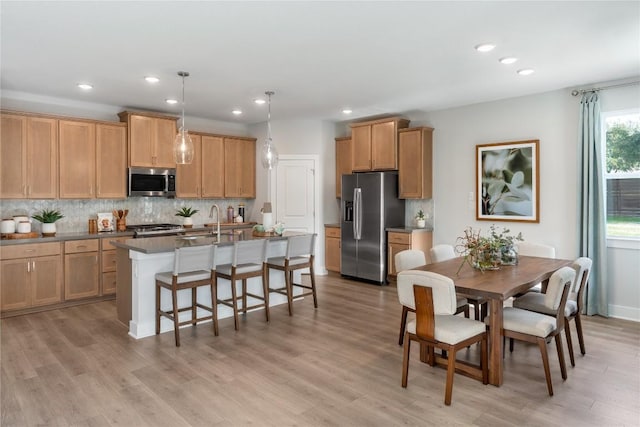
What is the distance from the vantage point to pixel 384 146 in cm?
673

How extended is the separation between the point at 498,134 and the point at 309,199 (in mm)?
3220

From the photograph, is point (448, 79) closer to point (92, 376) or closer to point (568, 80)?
point (568, 80)

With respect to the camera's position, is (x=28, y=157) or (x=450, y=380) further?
(x=28, y=157)

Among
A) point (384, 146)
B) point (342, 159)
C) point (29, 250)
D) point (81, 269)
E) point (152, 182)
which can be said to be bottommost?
point (81, 269)

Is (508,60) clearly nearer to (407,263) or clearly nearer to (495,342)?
(407,263)

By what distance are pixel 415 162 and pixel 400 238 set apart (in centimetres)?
119

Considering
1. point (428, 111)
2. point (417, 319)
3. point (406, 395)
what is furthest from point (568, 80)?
point (406, 395)

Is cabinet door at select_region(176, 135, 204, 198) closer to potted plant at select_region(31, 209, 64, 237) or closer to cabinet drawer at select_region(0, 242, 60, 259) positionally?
potted plant at select_region(31, 209, 64, 237)

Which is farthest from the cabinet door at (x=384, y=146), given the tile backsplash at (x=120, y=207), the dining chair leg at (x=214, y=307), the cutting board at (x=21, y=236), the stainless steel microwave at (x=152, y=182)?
the cutting board at (x=21, y=236)

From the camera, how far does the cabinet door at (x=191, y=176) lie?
22.0 ft

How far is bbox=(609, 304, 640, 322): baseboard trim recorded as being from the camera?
4773 mm

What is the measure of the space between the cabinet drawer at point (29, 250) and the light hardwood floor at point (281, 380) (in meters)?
0.79

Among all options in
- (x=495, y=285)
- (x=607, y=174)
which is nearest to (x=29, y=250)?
(x=495, y=285)

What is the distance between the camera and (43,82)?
4945 millimetres
